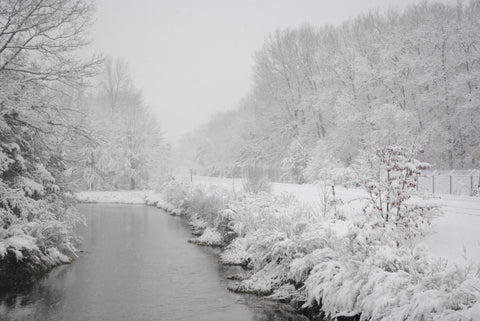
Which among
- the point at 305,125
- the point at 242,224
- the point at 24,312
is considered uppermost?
the point at 305,125

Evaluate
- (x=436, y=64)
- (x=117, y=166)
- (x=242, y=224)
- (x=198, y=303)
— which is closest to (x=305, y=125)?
(x=436, y=64)

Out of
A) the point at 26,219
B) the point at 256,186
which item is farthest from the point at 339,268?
the point at 256,186

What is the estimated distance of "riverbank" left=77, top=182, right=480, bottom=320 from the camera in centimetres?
461

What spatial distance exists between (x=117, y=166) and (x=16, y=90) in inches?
1050

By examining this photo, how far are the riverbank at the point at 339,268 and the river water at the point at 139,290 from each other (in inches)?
28.1

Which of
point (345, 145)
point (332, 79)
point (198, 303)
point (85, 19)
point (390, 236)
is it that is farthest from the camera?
point (332, 79)

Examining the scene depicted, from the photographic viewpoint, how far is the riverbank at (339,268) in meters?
4.61

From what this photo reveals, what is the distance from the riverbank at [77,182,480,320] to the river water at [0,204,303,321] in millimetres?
714

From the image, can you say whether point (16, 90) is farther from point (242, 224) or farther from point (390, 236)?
point (390, 236)

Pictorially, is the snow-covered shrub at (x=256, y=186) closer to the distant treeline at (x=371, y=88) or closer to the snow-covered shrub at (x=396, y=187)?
the distant treeline at (x=371, y=88)

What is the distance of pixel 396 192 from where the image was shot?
8.25 metres

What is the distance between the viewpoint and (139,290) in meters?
8.66

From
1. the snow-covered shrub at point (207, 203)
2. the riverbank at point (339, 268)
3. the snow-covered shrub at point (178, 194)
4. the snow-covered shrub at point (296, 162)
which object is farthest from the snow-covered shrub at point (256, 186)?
the snow-covered shrub at point (296, 162)

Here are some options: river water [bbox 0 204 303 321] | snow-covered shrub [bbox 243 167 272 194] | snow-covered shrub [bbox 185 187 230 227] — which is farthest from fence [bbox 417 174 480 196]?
river water [bbox 0 204 303 321]
